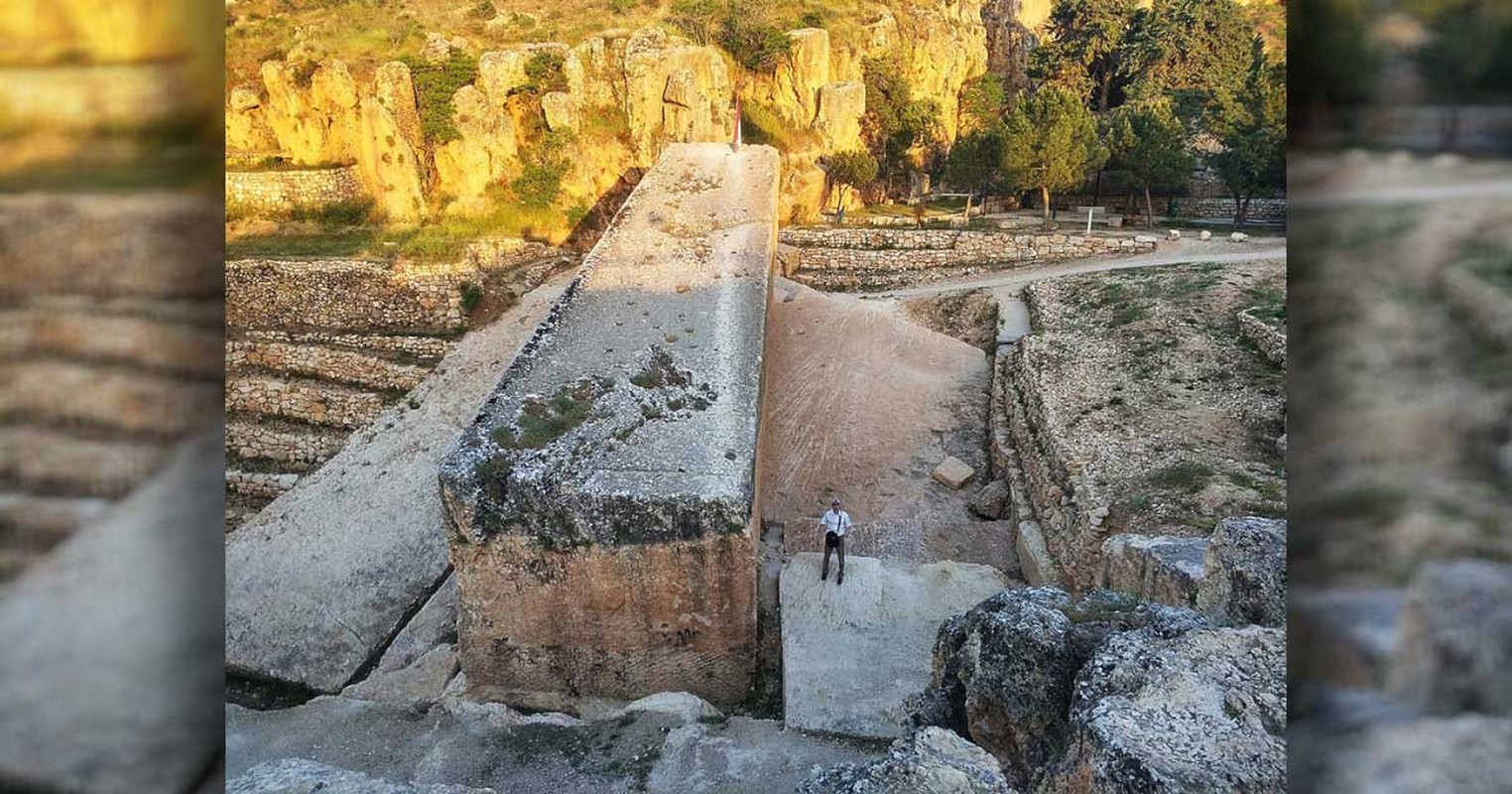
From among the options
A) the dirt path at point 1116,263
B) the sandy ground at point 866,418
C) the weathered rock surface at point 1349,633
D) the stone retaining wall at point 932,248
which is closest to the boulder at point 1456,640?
the weathered rock surface at point 1349,633

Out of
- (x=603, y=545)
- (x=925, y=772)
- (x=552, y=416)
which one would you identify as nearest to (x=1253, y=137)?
(x=552, y=416)

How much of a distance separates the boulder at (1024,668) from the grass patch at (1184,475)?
140 inches

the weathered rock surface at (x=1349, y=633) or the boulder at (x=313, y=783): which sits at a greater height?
the weathered rock surface at (x=1349, y=633)

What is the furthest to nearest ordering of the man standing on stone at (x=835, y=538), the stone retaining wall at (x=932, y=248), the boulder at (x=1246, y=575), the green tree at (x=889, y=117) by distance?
the green tree at (x=889, y=117), the stone retaining wall at (x=932, y=248), the man standing on stone at (x=835, y=538), the boulder at (x=1246, y=575)

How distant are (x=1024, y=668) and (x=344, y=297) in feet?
45.7

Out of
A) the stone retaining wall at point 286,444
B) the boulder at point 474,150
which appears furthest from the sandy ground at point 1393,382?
the boulder at point 474,150

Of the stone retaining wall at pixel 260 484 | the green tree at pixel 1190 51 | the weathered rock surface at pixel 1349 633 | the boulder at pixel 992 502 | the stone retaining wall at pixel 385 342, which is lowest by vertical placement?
the stone retaining wall at pixel 260 484

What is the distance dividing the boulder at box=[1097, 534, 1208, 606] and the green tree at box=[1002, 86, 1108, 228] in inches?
570

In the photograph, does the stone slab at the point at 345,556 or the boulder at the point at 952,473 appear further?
the boulder at the point at 952,473

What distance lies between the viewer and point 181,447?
0.97m

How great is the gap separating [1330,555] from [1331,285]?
29cm

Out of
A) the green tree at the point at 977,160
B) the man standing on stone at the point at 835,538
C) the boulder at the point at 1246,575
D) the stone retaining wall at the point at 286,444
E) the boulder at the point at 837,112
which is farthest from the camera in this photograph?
the boulder at the point at 837,112

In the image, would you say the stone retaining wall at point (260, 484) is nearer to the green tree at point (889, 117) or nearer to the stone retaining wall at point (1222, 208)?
the green tree at point (889, 117)

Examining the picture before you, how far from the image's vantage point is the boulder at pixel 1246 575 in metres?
4.21
